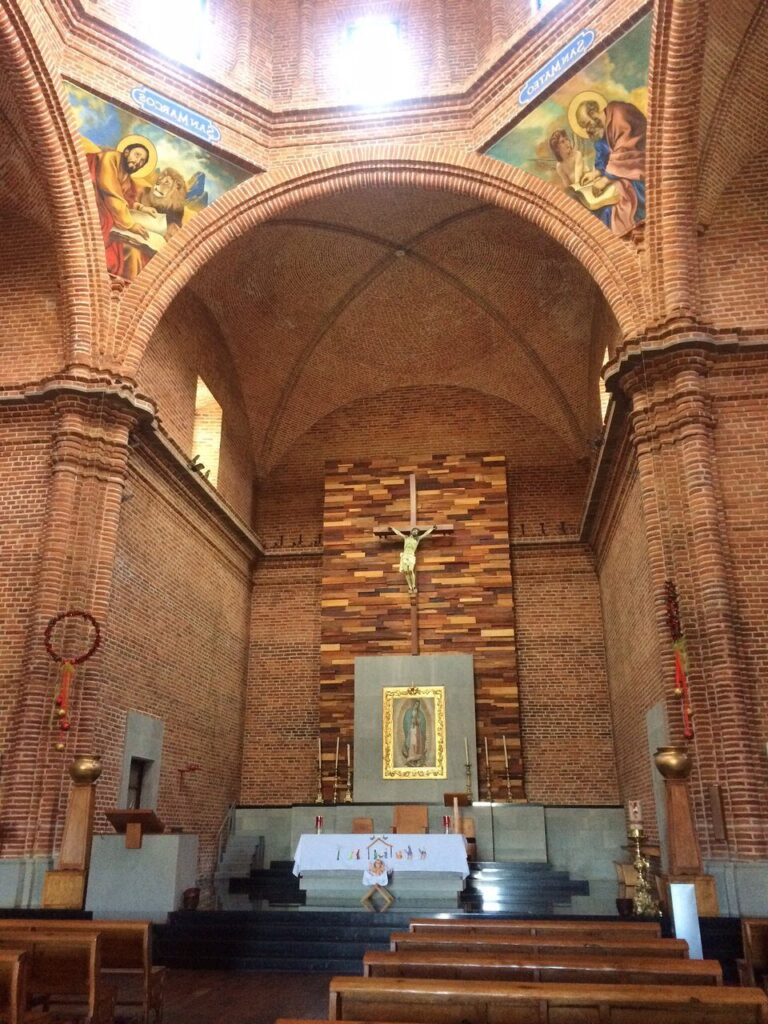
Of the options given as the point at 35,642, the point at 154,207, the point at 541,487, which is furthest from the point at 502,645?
the point at 154,207

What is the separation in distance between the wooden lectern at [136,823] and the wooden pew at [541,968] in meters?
5.63

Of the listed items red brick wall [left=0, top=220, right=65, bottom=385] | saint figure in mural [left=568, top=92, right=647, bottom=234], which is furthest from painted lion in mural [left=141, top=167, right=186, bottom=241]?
saint figure in mural [left=568, top=92, right=647, bottom=234]

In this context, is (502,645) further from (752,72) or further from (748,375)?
(752,72)

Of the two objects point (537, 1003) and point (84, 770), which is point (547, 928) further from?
point (84, 770)

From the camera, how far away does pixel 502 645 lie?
53.3 ft

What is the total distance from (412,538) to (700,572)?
25.6ft

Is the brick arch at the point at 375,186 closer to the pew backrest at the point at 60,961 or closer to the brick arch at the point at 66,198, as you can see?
the brick arch at the point at 66,198

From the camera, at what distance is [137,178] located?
12.3 meters

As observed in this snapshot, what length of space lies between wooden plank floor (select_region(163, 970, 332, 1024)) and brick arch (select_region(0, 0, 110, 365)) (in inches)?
317

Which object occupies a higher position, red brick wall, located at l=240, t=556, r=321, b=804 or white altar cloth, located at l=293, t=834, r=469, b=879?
red brick wall, located at l=240, t=556, r=321, b=804

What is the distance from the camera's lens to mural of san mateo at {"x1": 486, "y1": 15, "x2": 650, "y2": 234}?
36.9 feet

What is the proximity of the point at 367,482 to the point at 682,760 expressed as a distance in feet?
35.0

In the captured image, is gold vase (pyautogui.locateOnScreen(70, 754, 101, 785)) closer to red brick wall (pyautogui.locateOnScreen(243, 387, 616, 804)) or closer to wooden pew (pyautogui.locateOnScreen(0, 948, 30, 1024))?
wooden pew (pyautogui.locateOnScreen(0, 948, 30, 1024))

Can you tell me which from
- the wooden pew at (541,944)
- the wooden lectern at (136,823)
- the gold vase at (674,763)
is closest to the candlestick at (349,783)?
the wooden lectern at (136,823)
